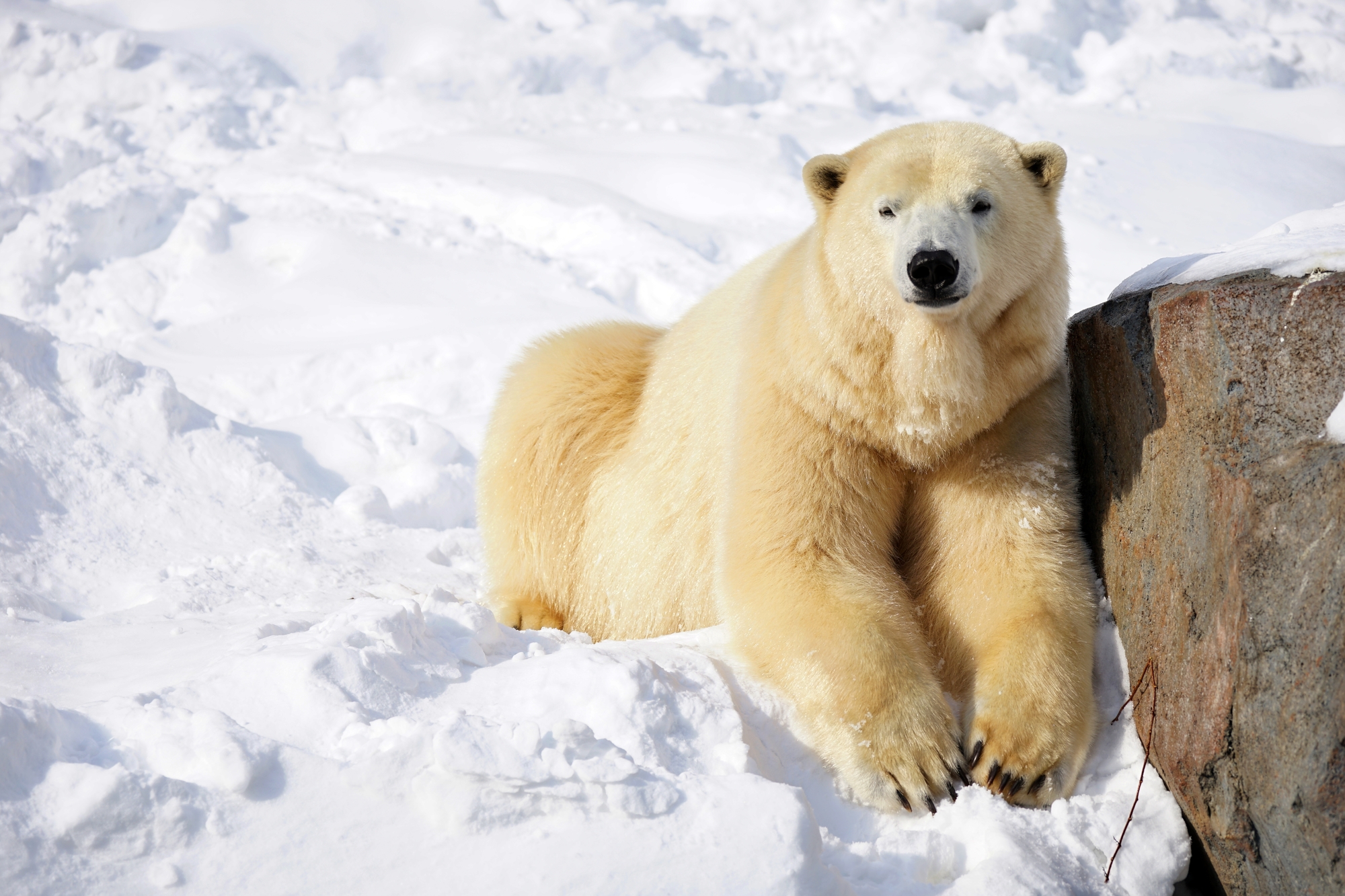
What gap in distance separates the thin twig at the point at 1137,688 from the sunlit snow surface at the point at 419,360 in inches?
3.6

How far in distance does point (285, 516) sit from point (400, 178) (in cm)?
443

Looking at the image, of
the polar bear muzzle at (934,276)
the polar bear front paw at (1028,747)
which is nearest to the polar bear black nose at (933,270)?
the polar bear muzzle at (934,276)

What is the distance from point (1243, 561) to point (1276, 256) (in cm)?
67

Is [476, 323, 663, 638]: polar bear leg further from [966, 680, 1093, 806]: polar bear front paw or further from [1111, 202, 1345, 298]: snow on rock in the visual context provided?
[1111, 202, 1345, 298]: snow on rock

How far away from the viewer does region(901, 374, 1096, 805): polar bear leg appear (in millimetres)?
2361

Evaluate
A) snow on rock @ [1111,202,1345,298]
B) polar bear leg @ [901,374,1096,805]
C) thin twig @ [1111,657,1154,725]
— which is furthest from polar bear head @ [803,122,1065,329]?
thin twig @ [1111,657,1154,725]

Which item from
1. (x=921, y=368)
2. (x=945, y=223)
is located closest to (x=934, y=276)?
(x=945, y=223)

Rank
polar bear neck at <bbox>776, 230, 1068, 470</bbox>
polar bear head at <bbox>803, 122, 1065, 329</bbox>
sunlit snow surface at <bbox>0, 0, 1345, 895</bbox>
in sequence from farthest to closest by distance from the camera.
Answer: polar bear neck at <bbox>776, 230, 1068, 470</bbox>, polar bear head at <bbox>803, 122, 1065, 329</bbox>, sunlit snow surface at <bbox>0, 0, 1345, 895</bbox>

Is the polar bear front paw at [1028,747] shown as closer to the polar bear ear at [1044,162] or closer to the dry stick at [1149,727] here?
the dry stick at [1149,727]

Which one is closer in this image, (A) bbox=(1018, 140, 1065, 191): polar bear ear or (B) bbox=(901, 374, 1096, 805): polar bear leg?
(B) bbox=(901, 374, 1096, 805): polar bear leg

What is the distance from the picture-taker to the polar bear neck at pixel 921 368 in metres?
2.62

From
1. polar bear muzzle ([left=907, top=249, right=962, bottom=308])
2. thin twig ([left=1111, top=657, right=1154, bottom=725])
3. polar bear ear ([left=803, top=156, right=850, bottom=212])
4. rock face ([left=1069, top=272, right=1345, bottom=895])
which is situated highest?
polar bear ear ([left=803, top=156, right=850, bottom=212])

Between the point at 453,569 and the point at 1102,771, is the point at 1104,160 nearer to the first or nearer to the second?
the point at 453,569

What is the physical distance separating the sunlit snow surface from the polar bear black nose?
101 centimetres
